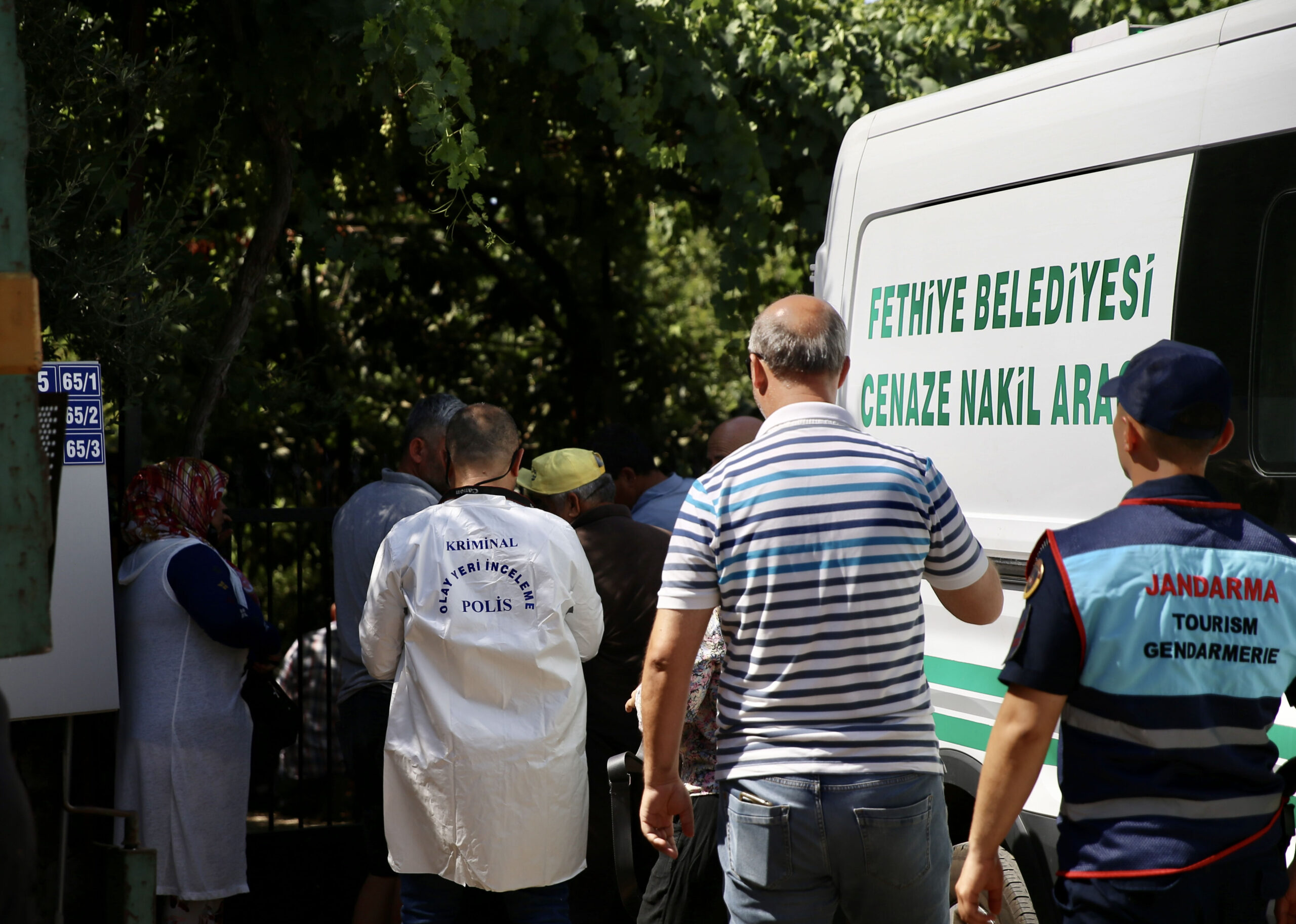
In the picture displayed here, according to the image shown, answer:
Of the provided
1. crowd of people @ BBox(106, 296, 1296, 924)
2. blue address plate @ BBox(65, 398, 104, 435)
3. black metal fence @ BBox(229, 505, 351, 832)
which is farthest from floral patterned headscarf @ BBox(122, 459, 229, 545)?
black metal fence @ BBox(229, 505, 351, 832)

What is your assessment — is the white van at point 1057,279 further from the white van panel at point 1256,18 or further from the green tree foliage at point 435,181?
the green tree foliage at point 435,181

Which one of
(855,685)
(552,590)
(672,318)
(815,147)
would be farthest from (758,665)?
(672,318)

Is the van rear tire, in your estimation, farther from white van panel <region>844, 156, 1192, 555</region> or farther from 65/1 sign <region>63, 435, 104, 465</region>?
65/1 sign <region>63, 435, 104, 465</region>

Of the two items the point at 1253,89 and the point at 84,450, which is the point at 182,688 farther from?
the point at 1253,89

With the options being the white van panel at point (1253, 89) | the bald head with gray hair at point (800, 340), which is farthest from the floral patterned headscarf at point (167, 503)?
the white van panel at point (1253, 89)

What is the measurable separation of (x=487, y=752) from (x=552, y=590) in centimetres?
45

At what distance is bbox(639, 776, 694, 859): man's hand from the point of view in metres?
2.45

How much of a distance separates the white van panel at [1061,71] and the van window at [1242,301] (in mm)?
283

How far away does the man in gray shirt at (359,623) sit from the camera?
388 cm

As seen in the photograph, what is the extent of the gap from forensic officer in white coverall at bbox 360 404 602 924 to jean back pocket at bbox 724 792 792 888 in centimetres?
96

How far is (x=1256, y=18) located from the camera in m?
2.61

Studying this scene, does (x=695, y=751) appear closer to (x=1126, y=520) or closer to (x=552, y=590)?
(x=552, y=590)

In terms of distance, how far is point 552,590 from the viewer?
325cm

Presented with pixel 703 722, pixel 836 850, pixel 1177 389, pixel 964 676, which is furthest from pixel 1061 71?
pixel 836 850
